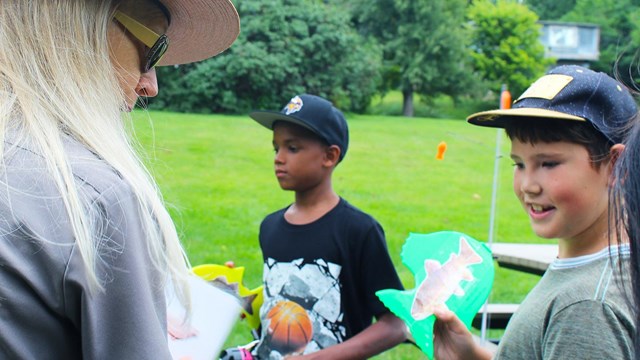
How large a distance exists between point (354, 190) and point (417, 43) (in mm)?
23639

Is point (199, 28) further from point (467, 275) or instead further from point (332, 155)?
point (332, 155)

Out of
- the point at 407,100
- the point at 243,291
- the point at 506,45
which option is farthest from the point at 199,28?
the point at 506,45

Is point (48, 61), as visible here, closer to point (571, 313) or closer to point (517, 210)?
point (571, 313)

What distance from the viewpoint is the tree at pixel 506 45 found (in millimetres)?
33281

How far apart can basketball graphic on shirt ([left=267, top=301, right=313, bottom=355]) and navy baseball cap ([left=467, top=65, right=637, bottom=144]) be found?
1.22 metres

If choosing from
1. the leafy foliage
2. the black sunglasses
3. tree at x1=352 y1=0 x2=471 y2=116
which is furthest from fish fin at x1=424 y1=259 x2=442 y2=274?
the leafy foliage

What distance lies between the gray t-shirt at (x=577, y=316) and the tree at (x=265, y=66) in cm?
2073

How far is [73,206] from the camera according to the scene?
102 cm

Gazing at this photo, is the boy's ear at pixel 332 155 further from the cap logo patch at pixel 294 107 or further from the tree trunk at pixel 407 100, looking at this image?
the tree trunk at pixel 407 100

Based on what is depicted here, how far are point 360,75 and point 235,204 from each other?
60.3ft

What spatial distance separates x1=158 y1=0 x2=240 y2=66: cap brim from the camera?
1.61 meters

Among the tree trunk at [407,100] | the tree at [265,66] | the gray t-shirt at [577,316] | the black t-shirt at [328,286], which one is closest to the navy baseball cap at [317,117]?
the black t-shirt at [328,286]

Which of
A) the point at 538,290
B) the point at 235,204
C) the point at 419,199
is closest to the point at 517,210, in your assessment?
the point at 419,199

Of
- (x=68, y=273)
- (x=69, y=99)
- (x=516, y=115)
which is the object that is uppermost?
(x=69, y=99)
